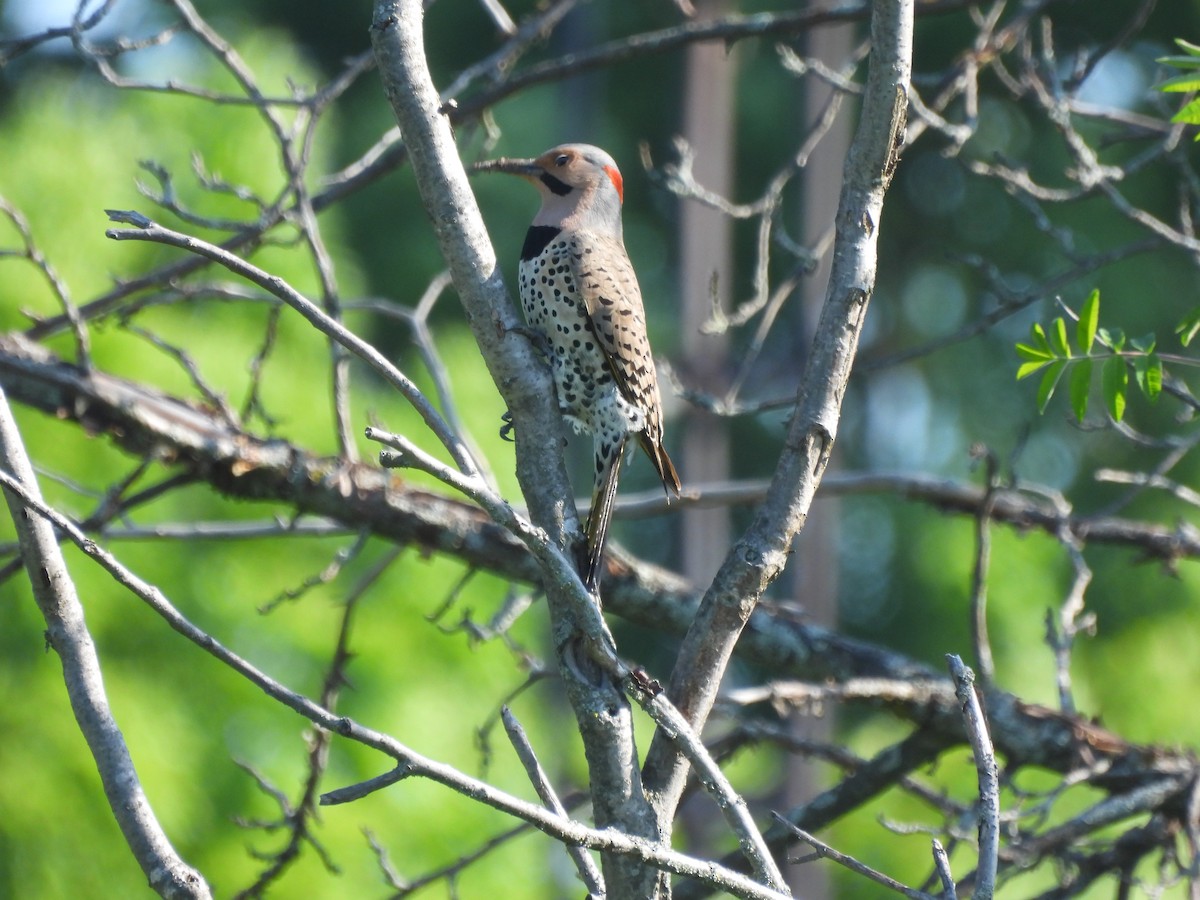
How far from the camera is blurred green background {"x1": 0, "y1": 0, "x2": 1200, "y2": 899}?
5.39m

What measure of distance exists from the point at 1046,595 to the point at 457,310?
759 cm

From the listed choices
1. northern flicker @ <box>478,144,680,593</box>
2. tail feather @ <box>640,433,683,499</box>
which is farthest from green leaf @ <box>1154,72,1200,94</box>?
northern flicker @ <box>478,144,680,593</box>

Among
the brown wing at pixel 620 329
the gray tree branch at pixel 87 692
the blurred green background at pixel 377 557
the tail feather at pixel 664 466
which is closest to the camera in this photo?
the gray tree branch at pixel 87 692

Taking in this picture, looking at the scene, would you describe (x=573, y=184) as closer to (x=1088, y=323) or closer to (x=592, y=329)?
(x=592, y=329)

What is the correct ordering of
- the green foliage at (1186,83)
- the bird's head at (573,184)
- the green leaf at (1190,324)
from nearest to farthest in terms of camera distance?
1. the green foliage at (1186,83)
2. the green leaf at (1190,324)
3. the bird's head at (573,184)

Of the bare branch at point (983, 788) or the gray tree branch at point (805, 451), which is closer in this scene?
the bare branch at point (983, 788)

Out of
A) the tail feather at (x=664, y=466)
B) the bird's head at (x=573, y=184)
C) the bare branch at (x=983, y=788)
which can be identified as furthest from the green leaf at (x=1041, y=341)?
the bird's head at (x=573, y=184)

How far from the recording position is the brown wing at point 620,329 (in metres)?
3.63

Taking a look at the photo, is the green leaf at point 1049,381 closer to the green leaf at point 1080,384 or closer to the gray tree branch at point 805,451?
the green leaf at point 1080,384

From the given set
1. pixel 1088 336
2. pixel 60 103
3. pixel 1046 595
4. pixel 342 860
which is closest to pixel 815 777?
pixel 1046 595

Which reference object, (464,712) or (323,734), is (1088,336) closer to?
(323,734)

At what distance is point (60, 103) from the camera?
23.6ft

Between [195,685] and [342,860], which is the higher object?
[195,685]

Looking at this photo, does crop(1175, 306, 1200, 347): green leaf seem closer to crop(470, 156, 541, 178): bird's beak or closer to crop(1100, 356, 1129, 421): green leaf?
crop(1100, 356, 1129, 421): green leaf
